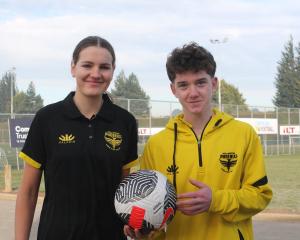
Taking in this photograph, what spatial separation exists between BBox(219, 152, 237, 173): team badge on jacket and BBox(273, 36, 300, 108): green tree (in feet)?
282

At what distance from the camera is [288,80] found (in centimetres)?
8994

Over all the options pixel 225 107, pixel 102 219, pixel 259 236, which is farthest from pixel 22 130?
pixel 225 107

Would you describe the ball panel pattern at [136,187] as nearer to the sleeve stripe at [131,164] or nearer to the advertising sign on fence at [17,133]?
the sleeve stripe at [131,164]

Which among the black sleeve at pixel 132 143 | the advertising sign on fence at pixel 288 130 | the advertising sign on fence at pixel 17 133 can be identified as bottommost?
the advertising sign on fence at pixel 288 130

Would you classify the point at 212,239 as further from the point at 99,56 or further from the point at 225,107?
the point at 225,107

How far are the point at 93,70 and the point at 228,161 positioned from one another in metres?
1.00

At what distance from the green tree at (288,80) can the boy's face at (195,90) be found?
85.9 metres

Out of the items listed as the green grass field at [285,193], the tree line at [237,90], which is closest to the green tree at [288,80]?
the tree line at [237,90]

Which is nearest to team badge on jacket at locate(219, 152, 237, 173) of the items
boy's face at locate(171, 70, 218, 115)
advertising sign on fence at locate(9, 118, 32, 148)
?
boy's face at locate(171, 70, 218, 115)

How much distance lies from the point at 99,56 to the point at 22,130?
16.3 m

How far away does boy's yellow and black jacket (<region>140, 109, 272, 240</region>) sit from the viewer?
315cm

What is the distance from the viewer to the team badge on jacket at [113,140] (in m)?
3.23

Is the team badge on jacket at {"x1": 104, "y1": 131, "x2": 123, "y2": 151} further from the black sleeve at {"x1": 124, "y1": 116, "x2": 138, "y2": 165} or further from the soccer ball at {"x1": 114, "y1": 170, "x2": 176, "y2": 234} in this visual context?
the soccer ball at {"x1": 114, "y1": 170, "x2": 176, "y2": 234}

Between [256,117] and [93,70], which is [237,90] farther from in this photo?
[93,70]
